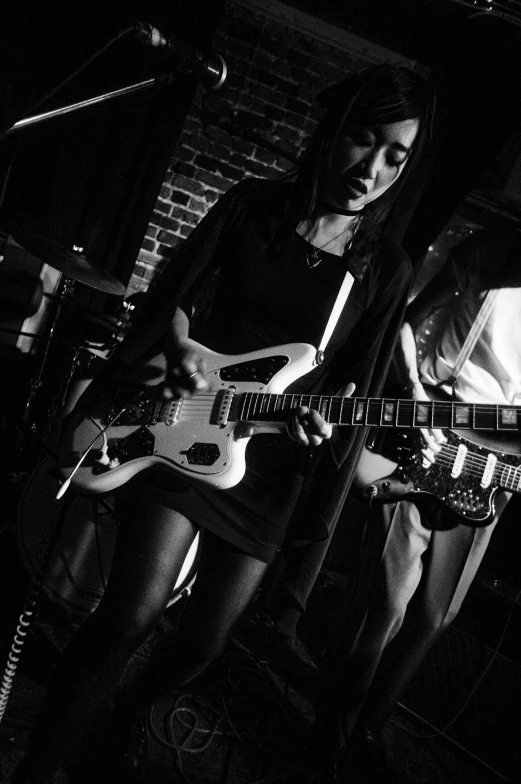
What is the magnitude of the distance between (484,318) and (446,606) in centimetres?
131

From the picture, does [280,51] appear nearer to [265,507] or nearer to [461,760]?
[265,507]

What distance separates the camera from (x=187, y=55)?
195 cm

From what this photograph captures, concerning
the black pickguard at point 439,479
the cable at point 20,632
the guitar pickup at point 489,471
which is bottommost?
the cable at point 20,632

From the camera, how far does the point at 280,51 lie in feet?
11.4

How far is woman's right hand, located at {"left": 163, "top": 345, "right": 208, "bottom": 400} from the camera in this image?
5.48 feet

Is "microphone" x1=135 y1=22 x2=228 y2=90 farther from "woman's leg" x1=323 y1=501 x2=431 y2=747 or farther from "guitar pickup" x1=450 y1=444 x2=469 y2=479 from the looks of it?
"woman's leg" x1=323 y1=501 x2=431 y2=747

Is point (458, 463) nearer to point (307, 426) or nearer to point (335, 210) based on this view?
point (307, 426)

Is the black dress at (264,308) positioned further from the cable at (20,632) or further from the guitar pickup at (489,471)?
the guitar pickup at (489,471)

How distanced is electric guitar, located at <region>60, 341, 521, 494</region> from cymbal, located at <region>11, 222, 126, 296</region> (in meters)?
1.29

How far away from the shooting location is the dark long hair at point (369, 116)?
168 cm

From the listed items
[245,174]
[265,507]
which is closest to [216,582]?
[265,507]

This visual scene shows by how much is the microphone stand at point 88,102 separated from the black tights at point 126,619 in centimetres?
130

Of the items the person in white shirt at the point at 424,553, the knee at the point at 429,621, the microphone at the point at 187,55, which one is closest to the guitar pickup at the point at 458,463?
the person in white shirt at the point at 424,553

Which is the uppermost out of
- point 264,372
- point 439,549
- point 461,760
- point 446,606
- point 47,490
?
point 264,372
